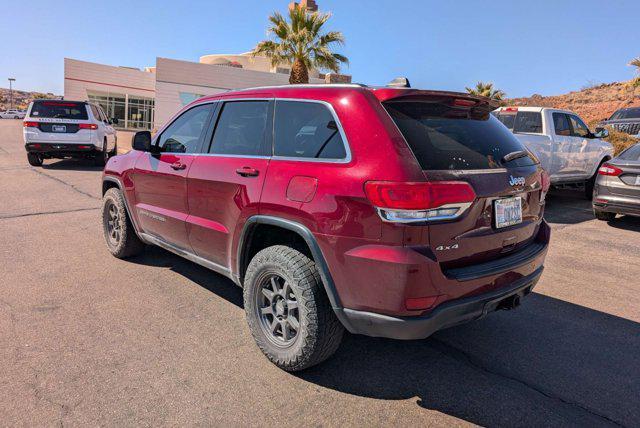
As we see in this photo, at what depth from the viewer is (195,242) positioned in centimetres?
375

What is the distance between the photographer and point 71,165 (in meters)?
13.5

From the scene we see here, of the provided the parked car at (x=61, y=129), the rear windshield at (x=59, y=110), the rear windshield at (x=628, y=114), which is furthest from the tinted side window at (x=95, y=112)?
the rear windshield at (x=628, y=114)

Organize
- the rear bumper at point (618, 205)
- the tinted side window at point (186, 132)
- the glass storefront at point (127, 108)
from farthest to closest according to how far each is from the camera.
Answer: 1. the glass storefront at point (127, 108)
2. the rear bumper at point (618, 205)
3. the tinted side window at point (186, 132)

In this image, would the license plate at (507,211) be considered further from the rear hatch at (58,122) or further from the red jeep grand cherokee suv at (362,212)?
the rear hatch at (58,122)

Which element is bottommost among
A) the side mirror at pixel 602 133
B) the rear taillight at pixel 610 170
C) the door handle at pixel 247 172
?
the door handle at pixel 247 172

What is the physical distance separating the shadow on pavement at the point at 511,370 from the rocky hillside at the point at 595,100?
1434 inches

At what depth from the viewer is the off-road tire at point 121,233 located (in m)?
4.88

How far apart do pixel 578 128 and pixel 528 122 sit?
142 centimetres

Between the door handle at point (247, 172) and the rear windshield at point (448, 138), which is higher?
the rear windshield at point (448, 138)

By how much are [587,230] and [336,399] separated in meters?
6.47

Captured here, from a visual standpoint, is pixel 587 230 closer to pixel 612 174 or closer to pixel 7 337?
pixel 612 174

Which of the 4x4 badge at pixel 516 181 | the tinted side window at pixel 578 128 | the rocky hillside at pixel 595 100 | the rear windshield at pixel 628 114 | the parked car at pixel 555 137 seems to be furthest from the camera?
the rocky hillside at pixel 595 100

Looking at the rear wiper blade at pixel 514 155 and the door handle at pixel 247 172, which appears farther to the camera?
the door handle at pixel 247 172

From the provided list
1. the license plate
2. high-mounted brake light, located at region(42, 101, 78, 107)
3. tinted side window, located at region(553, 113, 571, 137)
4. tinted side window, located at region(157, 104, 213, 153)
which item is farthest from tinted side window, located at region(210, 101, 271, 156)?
high-mounted brake light, located at region(42, 101, 78, 107)
